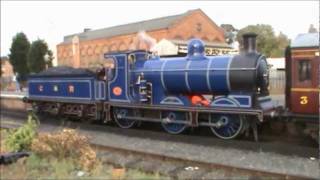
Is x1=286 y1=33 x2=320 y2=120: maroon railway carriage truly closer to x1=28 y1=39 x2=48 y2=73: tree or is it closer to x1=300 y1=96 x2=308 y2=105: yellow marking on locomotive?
x1=300 y1=96 x2=308 y2=105: yellow marking on locomotive

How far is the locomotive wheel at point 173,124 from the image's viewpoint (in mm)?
14617

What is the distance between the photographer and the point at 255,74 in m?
12.7

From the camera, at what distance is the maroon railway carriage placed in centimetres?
1134

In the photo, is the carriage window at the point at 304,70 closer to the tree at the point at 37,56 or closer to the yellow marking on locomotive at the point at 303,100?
the yellow marking on locomotive at the point at 303,100

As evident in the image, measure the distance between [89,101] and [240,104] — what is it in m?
6.50

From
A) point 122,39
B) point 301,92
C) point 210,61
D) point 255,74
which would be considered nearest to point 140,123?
point 210,61

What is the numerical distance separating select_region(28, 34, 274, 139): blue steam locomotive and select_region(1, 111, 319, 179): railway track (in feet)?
2.60

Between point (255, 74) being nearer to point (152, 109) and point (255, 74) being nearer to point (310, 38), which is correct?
point (310, 38)

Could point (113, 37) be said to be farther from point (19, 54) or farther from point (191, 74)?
point (191, 74)

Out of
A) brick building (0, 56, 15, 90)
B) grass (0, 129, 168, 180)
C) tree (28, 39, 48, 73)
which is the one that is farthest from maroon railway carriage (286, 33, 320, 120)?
brick building (0, 56, 15, 90)

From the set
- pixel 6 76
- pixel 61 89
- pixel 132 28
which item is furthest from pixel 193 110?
pixel 6 76

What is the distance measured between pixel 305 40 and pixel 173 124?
5119 millimetres

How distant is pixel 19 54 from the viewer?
182ft

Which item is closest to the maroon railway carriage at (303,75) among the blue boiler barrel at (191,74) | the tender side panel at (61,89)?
the blue boiler barrel at (191,74)
